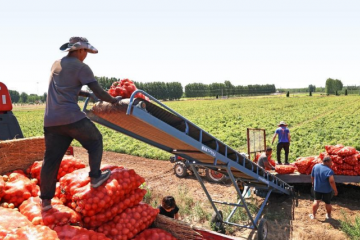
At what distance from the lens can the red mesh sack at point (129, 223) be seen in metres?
3.45

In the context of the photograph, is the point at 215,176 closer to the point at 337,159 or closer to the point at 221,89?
the point at 337,159

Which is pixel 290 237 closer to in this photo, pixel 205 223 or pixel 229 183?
pixel 205 223

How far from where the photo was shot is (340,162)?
24.6ft

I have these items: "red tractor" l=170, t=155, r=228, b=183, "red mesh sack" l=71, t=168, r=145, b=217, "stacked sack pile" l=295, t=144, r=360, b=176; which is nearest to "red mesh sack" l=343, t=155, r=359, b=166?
"stacked sack pile" l=295, t=144, r=360, b=176

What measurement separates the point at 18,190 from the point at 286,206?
6130mm

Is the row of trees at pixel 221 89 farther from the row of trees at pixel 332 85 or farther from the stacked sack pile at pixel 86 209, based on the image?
the stacked sack pile at pixel 86 209

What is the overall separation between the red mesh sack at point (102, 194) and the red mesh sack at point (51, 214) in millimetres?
92

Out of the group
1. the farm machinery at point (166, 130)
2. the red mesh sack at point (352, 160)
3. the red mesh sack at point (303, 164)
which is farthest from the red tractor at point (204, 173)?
the farm machinery at point (166, 130)

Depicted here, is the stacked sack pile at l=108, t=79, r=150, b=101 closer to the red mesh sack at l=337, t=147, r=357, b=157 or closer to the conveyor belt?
the conveyor belt

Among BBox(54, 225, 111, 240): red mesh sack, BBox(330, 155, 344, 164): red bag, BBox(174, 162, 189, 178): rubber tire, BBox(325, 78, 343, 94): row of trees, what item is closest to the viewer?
BBox(54, 225, 111, 240): red mesh sack

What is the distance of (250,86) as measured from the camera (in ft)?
442

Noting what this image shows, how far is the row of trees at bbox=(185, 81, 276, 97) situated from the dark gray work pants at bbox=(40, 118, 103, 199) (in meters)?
118

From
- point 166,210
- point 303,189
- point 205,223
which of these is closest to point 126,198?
point 166,210

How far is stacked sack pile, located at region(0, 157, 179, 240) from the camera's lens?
3.14 metres
